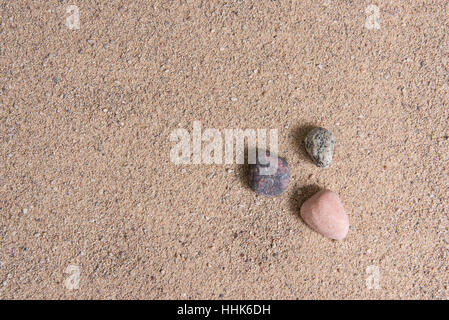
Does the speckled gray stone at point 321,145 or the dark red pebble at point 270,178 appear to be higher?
the speckled gray stone at point 321,145

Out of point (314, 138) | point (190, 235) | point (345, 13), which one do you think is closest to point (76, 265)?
point (190, 235)

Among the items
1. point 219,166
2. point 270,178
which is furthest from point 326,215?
point 219,166

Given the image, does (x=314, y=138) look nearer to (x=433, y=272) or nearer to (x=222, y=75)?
(x=222, y=75)

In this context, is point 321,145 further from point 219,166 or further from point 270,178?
point 219,166

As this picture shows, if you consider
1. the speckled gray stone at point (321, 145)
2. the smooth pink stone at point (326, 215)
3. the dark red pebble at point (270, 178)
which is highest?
the speckled gray stone at point (321, 145)

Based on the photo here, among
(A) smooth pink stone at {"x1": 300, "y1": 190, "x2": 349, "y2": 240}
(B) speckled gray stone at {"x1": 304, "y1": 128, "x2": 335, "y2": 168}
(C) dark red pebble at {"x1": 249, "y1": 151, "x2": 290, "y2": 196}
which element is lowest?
(A) smooth pink stone at {"x1": 300, "y1": 190, "x2": 349, "y2": 240}
